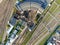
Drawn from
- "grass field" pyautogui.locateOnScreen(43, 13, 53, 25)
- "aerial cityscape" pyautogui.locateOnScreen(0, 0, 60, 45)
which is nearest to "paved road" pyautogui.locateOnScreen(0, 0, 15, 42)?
"aerial cityscape" pyautogui.locateOnScreen(0, 0, 60, 45)

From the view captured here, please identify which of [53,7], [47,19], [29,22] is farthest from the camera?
[53,7]

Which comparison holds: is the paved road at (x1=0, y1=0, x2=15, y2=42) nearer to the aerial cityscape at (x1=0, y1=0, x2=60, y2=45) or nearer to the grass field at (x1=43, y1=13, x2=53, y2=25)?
the aerial cityscape at (x1=0, y1=0, x2=60, y2=45)

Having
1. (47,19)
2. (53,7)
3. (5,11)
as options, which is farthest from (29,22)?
(53,7)

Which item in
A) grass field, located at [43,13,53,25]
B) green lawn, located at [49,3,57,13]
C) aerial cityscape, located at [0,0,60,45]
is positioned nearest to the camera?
aerial cityscape, located at [0,0,60,45]

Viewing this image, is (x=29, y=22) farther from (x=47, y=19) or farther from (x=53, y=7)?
(x=53, y=7)

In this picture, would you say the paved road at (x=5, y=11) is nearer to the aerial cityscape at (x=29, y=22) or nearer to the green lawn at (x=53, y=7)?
the aerial cityscape at (x=29, y=22)

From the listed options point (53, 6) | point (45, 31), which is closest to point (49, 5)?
point (53, 6)

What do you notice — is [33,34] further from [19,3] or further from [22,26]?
[19,3]
